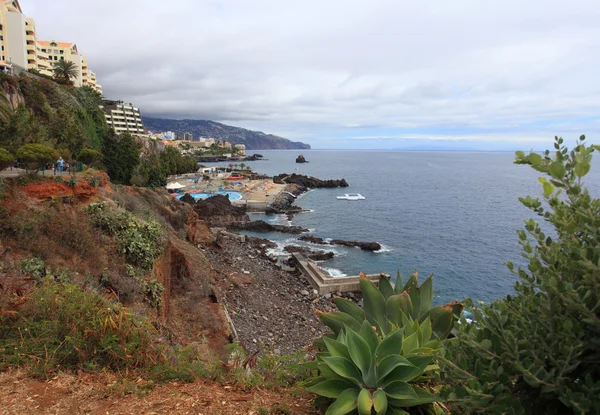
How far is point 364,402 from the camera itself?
235 centimetres

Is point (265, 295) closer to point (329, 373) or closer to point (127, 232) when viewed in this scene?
point (127, 232)

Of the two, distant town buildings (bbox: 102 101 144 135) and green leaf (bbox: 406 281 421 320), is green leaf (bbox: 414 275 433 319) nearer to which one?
green leaf (bbox: 406 281 421 320)

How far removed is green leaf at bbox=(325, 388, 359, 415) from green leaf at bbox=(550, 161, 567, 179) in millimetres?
1802

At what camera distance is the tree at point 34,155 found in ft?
39.8

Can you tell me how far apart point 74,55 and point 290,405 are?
81.3 metres

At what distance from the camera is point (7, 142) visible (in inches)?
704

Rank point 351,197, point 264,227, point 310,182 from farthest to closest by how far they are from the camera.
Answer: point 310,182 < point 351,197 < point 264,227

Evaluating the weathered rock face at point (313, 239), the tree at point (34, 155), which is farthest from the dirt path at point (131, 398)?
the weathered rock face at point (313, 239)

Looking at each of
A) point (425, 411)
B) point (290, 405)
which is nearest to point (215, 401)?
point (290, 405)

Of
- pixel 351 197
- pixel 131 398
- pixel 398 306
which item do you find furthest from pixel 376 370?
pixel 351 197

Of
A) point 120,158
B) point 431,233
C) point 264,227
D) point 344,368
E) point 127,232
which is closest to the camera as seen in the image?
point 344,368

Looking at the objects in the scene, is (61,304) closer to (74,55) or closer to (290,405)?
(290,405)

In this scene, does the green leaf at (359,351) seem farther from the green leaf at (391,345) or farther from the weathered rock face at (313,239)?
the weathered rock face at (313,239)

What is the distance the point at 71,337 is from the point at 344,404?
124 inches
